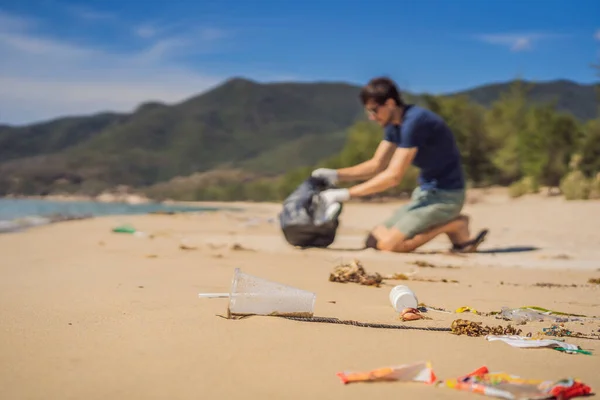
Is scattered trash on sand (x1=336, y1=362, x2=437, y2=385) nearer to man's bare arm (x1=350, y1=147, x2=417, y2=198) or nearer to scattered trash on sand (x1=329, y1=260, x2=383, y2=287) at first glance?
scattered trash on sand (x1=329, y1=260, x2=383, y2=287)

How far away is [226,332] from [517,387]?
1.09 m

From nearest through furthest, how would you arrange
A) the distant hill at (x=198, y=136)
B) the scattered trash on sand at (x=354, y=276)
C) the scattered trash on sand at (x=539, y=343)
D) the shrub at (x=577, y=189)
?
the scattered trash on sand at (x=539, y=343), the scattered trash on sand at (x=354, y=276), the shrub at (x=577, y=189), the distant hill at (x=198, y=136)

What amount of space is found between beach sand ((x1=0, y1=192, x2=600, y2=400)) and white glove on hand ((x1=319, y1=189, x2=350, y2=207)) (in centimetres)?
80

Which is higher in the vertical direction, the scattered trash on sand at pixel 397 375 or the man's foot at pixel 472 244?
the scattered trash on sand at pixel 397 375

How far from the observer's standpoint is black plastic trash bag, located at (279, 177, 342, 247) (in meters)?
6.53

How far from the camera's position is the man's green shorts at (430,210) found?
6293 millimetres

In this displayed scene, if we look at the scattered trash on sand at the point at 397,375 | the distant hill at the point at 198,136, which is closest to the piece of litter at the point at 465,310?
the scattered trash on sand at the point at 397,375

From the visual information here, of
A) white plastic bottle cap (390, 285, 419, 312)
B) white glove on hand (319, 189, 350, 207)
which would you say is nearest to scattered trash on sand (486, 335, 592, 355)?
white plastic bottle cap (390, 285, 419, 312)

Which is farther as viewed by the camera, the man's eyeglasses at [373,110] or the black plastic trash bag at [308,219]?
the black plastic trash bag at [308,219]

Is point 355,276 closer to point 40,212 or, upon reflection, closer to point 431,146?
point 431,146

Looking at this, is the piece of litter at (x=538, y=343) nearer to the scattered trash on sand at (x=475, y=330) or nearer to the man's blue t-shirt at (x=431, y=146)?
the scattered trash on sand at (x=475, y=330)

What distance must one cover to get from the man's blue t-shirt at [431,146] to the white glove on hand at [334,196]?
0.69m

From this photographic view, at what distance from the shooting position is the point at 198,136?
367ft

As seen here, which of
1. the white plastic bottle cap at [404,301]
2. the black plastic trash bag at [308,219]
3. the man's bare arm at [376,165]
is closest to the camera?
the white plastic bottle cap at [404,301]
